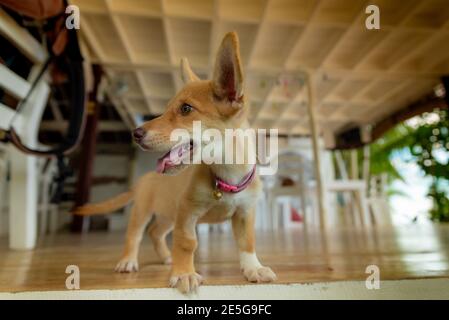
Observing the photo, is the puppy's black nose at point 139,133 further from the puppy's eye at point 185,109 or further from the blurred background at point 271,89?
the blurred background at point 271,89

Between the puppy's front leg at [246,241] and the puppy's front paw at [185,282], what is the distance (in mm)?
109

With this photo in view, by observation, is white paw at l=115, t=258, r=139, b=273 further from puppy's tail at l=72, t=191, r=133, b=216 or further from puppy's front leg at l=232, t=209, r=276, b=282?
puppy's front leg at l=232, t=209, r=276, b=282

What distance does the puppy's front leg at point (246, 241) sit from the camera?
62 cm

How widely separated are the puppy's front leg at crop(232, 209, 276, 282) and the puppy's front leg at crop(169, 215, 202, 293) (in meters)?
0.11

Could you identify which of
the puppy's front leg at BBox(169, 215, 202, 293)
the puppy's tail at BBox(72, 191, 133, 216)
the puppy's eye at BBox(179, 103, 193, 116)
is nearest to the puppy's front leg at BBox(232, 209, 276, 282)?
the puppy's front leg at BBox(169, 215, 202, 293)

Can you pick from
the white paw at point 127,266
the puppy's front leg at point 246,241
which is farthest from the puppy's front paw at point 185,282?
the white paw at point 127,266

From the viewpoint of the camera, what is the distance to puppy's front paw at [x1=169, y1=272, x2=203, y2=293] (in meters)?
0.53

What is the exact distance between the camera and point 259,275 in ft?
1.92

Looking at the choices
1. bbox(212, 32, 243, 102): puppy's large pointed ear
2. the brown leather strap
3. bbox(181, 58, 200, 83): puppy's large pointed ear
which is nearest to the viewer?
bbox(212, 32, 243, 102): puppy's large pointed ear

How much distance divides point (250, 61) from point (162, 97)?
0.91 metres

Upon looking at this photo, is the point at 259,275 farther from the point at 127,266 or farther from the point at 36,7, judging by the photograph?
the point at 36,7

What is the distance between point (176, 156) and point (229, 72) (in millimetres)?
177

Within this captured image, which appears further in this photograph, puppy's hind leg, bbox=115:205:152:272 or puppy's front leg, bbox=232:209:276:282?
puppy's hind leg, bbox=115:205:152:272

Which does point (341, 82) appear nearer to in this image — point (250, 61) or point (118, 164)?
point (250, 61)
